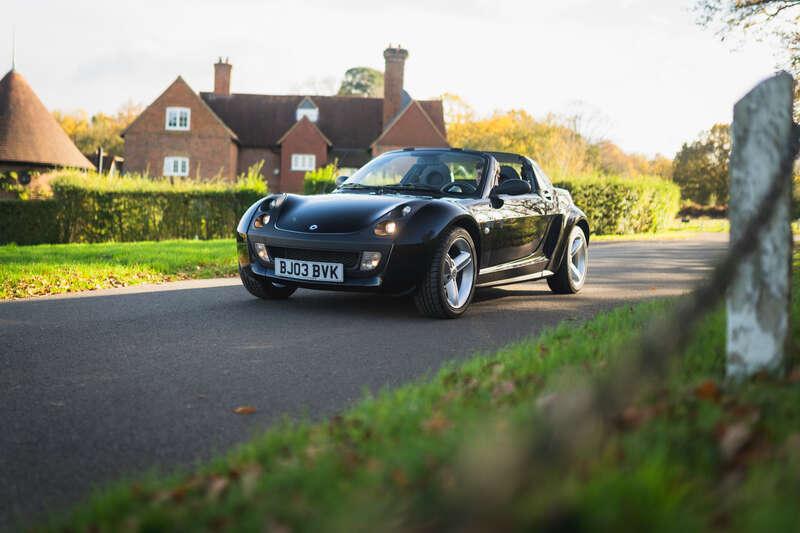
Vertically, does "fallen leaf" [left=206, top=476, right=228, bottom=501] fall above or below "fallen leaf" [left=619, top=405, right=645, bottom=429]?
below

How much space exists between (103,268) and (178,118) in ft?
143

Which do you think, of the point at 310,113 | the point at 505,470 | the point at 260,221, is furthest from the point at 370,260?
the point at 310,113

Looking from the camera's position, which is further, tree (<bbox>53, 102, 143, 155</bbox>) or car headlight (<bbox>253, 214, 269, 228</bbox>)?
tree (<bbox>53, 102, 143, 155</bbox>)

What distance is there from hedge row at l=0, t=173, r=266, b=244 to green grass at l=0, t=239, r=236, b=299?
7.12 metres

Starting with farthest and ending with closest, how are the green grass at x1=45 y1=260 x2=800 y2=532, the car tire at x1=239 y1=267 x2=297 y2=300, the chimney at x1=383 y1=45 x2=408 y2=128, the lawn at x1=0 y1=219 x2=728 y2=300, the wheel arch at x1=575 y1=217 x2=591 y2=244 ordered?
the chimney at x1=383 y1=45 x2=408 y2=128, the lawn at x1=0 y1=219 x2=728 y2=300, the wheel arch at x1=575 y1=217 x2=591 y2=244, the car tire at x1=239 y1=267 x2=297 y2=300, the green grass at x1=45 y1=260 x2=800 y2=532

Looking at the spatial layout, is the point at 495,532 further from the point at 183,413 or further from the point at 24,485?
the point at 183,413

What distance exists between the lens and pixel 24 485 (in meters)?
3.25

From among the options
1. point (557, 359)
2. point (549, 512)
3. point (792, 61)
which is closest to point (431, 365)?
point (557, 359)

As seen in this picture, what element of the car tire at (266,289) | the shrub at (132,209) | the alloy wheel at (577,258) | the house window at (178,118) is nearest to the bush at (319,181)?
the shrub at (132,209)

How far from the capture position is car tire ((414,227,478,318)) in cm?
727

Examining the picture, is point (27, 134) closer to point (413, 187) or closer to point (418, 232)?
point (413, 187)

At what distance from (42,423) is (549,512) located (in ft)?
9.92

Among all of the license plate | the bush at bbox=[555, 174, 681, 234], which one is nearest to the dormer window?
the bush at bbox=[555, 174, 681, 234]

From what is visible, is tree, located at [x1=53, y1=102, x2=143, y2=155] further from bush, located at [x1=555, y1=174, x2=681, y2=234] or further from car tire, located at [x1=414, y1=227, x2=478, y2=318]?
car tire, located at [x1=414, y1=227, x2=478, y2=318]
